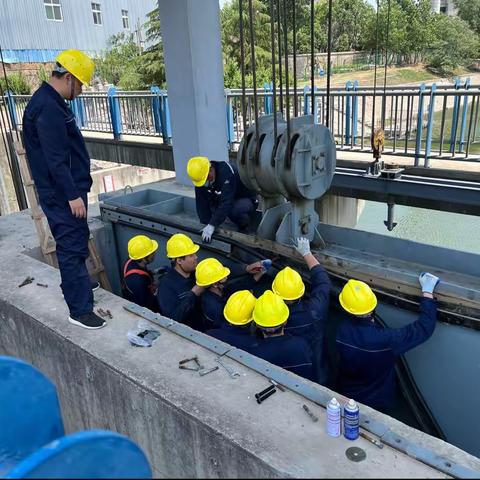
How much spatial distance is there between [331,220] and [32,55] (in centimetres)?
2687

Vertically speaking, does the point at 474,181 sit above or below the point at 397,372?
above

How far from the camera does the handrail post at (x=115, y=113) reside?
477 inches

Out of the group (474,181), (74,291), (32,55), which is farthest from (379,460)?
(32,55)

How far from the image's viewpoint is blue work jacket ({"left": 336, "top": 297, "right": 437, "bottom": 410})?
3055 mm

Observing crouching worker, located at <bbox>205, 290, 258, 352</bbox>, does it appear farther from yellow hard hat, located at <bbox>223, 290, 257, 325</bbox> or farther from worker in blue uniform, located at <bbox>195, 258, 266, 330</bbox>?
worker in blue uniform, located at <bbox>195, 258, 266, 330</bbox>

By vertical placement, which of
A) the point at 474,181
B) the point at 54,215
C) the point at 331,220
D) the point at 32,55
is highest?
the point at 32,55

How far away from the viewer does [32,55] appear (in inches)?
1159

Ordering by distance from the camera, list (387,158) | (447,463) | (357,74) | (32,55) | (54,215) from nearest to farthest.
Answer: (447,463), (54,215), (387,158), (32,55), (357,74)

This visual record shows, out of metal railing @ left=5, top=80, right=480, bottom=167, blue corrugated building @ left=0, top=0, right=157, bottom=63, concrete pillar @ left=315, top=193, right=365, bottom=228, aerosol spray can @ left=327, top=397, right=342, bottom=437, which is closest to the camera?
aerosol spray can @ left=327, top=397, right=342, bottom=437

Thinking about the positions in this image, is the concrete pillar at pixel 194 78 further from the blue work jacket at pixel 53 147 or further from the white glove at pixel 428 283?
the white glove at pixel 428 283

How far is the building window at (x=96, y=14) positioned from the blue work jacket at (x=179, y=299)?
3324 centimetres

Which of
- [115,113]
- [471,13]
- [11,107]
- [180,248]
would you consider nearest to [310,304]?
[180,248]

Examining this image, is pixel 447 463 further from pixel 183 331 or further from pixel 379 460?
pixel 183 331

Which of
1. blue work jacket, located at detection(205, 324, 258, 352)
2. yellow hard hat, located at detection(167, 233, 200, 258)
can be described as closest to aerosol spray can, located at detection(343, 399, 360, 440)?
blue work jacket, located at detection(205, 324, 258, 352)
